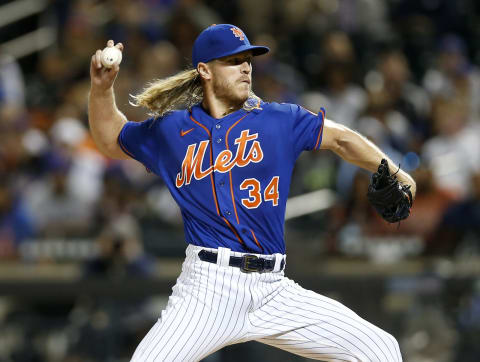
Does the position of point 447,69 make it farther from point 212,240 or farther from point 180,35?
point 212,240

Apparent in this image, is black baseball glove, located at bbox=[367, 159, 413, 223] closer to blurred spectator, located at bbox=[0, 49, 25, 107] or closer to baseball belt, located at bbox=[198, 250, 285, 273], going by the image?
baseball belt, located at bbox=[198, 250, 285, 273]

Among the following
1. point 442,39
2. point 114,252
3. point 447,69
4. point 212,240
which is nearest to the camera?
point 212,240

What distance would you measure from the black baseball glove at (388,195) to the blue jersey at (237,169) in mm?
328

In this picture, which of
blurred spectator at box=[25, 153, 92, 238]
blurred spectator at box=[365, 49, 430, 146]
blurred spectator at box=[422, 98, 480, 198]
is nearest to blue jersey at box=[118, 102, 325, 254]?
blurred spectator at box=[25, 153, 92, 238]

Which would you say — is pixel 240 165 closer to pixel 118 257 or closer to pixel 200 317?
pixel 200 317

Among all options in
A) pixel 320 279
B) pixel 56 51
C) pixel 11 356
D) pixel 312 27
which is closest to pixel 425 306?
pixel 320 279

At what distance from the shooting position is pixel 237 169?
12.3ft

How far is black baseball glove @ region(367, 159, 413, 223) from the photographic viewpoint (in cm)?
375

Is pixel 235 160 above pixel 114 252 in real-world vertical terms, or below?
above

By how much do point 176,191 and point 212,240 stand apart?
302 millimetres

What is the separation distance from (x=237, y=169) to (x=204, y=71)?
52 centimetres

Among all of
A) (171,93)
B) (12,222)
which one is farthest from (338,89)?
(171,93)

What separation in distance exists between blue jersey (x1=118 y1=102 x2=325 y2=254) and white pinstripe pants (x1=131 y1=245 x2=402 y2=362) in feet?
0.49

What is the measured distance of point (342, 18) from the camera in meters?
9.97
